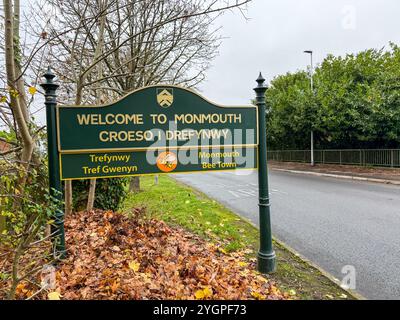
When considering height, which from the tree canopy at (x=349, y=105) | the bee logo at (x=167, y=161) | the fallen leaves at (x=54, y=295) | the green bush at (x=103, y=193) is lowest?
the fallen leaves at (x=54, y=295)

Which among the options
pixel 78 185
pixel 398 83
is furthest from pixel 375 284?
pixel 398 83

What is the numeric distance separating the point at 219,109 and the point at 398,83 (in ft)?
52.0

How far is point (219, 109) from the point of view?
12.4ft

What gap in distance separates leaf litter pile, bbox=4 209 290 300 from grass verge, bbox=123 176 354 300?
1.02 feet

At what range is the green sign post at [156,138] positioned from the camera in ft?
10.7

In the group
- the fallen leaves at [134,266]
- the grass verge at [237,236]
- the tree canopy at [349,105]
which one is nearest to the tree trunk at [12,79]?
the fallen leaves at [134,266]

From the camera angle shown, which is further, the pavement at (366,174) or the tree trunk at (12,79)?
the pavement at (366,174)

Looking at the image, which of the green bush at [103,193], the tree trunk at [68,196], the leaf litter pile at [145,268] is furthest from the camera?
the green bush at [103,193]

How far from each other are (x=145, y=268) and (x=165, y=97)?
217 centimetres

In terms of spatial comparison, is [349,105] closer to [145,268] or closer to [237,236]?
[237,236]

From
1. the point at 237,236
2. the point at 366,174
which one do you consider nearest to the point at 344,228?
the point at 237,236

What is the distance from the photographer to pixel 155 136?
3.58 m

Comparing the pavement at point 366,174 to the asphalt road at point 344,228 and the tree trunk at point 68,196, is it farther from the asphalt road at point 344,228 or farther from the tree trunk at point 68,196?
the tree trunk at point 68,196

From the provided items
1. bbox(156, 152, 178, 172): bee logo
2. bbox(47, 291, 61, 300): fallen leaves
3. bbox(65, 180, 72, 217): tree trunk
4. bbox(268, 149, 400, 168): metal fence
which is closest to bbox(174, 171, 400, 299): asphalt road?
bbox(156, 152, 178, 172): bee logo
